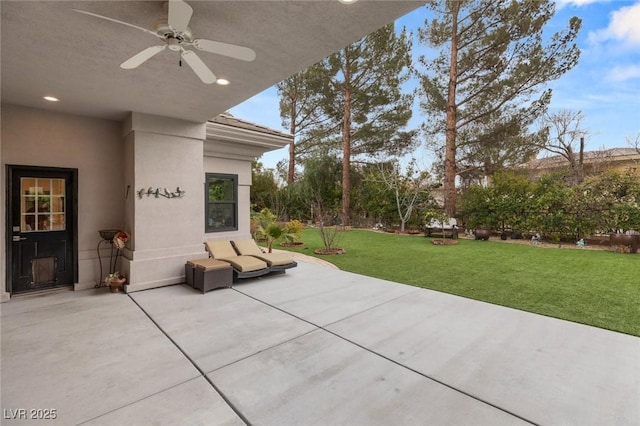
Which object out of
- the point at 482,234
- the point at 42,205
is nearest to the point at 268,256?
the point at 42,205

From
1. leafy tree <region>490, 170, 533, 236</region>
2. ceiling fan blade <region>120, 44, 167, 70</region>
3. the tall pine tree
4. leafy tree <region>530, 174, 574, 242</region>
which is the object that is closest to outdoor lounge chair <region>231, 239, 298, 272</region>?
ceiling fan blade <region>120, 44, 167, 70</region>

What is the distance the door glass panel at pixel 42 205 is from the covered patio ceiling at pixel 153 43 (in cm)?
133

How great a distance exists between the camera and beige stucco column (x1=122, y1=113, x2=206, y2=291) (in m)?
5.15

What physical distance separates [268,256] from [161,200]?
7.58 feet

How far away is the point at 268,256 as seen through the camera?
→ 20.1 feet

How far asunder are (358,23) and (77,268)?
6.03m

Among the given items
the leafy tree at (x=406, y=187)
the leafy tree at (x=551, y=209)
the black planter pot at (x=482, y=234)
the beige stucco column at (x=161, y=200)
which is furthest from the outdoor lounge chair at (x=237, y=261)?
the leafy tree at (x=551, y=209)

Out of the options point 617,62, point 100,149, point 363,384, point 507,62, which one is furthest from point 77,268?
point 617,62

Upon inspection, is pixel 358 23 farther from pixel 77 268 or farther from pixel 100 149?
pixel 77 268

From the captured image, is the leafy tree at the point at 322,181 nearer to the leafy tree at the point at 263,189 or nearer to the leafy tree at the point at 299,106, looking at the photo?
the leafy tree at the point at 299,106

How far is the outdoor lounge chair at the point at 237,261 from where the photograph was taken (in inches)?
213

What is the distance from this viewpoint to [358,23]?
2.70 metres

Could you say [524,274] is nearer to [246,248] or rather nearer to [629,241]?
[629,241]

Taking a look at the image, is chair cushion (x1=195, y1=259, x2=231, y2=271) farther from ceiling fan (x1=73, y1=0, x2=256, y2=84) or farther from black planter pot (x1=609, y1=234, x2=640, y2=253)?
black planter pot (x1=609, y1=234, x2=640, y2=253)
